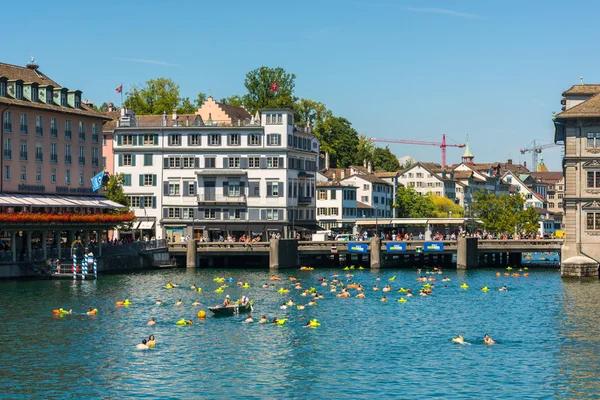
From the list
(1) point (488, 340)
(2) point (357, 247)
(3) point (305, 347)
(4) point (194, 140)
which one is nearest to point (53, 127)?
(4) point (194, 140)

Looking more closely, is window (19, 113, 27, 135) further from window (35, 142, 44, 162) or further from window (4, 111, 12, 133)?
window (35, 142, 44, 162)

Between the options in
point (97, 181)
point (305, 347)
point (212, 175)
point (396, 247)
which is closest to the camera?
point (305, 347)

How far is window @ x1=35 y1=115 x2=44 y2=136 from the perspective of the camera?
10644cm

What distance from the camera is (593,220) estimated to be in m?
102

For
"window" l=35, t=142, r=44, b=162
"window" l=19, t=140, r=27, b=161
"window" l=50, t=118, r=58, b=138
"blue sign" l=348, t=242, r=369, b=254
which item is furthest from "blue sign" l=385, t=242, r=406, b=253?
"window" l=19, t=140, r=27, b=161

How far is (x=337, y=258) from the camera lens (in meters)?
130

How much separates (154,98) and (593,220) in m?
88.1

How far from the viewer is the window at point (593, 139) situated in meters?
102

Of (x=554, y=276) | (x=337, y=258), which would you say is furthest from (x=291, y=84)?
(x=554, y=276)

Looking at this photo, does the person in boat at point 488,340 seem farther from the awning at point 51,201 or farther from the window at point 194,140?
the window at point 194,140

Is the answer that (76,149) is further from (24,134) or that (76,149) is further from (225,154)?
(225,154)

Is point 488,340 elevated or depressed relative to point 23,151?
depressed

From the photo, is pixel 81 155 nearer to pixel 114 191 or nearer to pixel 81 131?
pixel 81 131

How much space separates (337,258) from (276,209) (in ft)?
39.7
